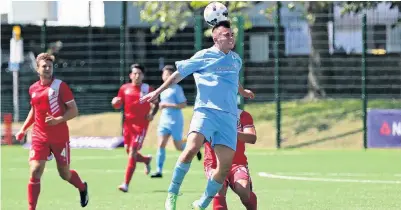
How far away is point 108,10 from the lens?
38625mm

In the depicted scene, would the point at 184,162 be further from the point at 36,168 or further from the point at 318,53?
the point at 318,53

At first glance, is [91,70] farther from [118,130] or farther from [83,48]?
[118,130]

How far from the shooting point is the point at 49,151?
12.9m

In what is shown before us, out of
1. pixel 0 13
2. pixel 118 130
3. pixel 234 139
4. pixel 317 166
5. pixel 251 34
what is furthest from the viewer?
pixel 0 13

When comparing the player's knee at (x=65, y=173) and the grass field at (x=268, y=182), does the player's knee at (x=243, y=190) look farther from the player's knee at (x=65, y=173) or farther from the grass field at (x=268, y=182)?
the player's knee at (x=65, y=173)

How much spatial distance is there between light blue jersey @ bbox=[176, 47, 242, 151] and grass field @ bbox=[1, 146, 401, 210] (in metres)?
2.63

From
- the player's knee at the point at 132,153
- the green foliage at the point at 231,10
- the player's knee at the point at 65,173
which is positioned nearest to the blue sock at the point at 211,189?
the player's knee at the point at 65,173

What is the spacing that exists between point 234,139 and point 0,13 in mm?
28340

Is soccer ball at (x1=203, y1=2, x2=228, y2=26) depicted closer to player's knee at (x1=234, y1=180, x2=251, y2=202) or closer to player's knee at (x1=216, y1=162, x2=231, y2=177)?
player's knee at (x1=216, y1=162, x2=231, y2=177)

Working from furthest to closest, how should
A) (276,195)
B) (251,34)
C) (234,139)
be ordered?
1. (251,34)
2. (276,195)
3. (234,139)

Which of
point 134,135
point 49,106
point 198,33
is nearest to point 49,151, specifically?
A: point 49,106

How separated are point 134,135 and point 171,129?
1.93 meters

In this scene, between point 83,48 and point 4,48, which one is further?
point 4,48

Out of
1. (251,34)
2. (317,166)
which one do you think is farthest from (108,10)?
(317,166)
